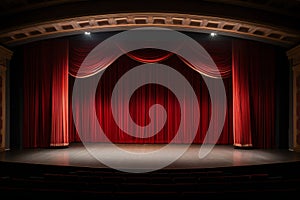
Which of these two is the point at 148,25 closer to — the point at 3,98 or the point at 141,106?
the point at 141,106

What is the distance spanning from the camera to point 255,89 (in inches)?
243

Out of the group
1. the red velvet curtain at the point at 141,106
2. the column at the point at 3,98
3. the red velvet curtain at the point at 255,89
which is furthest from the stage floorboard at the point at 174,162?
the red velvet curtain at the point at 141,106

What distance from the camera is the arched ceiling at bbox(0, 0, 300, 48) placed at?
5160 mm

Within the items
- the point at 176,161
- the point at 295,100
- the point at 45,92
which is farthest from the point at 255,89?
the point at 45,92

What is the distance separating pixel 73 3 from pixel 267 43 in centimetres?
424

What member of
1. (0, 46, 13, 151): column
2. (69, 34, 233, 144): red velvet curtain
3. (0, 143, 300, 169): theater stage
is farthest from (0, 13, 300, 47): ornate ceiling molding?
(0, 143, 300, 169): theater stage

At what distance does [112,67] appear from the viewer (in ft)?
22.9

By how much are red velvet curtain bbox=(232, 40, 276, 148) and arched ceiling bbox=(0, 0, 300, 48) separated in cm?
58

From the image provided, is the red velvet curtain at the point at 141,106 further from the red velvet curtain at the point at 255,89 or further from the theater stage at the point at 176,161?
the theater stage at the point at 176,161

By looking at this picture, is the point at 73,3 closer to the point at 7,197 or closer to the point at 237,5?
the point at 237,5

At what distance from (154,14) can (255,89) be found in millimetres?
2857

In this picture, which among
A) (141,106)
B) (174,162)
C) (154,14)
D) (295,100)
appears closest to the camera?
(174,162)

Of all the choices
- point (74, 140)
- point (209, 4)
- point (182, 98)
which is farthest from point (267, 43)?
point (74, 140)

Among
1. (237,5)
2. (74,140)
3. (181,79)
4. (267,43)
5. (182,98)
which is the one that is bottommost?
(74,140)
